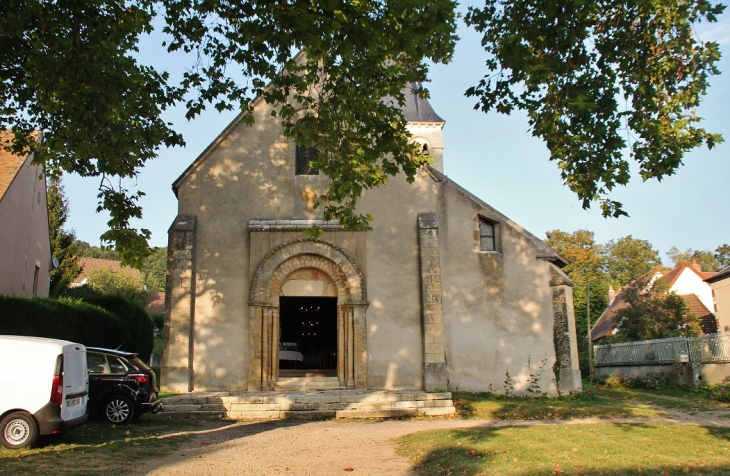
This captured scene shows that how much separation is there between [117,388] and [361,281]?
748 centimetres

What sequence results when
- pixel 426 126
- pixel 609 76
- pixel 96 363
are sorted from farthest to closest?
pixel 426 126 → pixel 96 363 → pixel 609 76

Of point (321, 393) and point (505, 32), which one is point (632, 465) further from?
point (321, 393)

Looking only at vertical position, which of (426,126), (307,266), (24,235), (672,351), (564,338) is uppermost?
(426,126)

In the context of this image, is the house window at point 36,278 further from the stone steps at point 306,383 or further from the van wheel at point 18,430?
the van wheel at point 18,430

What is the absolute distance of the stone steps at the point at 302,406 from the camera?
47.7ft

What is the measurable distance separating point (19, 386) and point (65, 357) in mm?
749

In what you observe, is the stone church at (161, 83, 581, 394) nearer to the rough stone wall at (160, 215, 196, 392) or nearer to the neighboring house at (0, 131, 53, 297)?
the rough stone wall at (160, 215, 196, 392)

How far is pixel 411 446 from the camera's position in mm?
10156

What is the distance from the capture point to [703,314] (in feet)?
119

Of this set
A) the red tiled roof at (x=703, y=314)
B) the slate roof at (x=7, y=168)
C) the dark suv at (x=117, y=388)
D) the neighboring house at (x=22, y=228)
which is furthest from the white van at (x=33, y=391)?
the red tiled roof at (x=703, y=314)

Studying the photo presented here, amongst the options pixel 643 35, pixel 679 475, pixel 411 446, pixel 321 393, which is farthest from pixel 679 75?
pixel 321 393

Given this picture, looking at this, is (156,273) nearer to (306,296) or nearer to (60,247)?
(60,247)

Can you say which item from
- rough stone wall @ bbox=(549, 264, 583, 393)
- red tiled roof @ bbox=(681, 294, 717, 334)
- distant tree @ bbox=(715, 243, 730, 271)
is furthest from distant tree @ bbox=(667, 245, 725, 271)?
rough stone wall @ bbox=(549, 264, 583, 393)

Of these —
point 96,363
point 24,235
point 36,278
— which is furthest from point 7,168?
point 96,363
